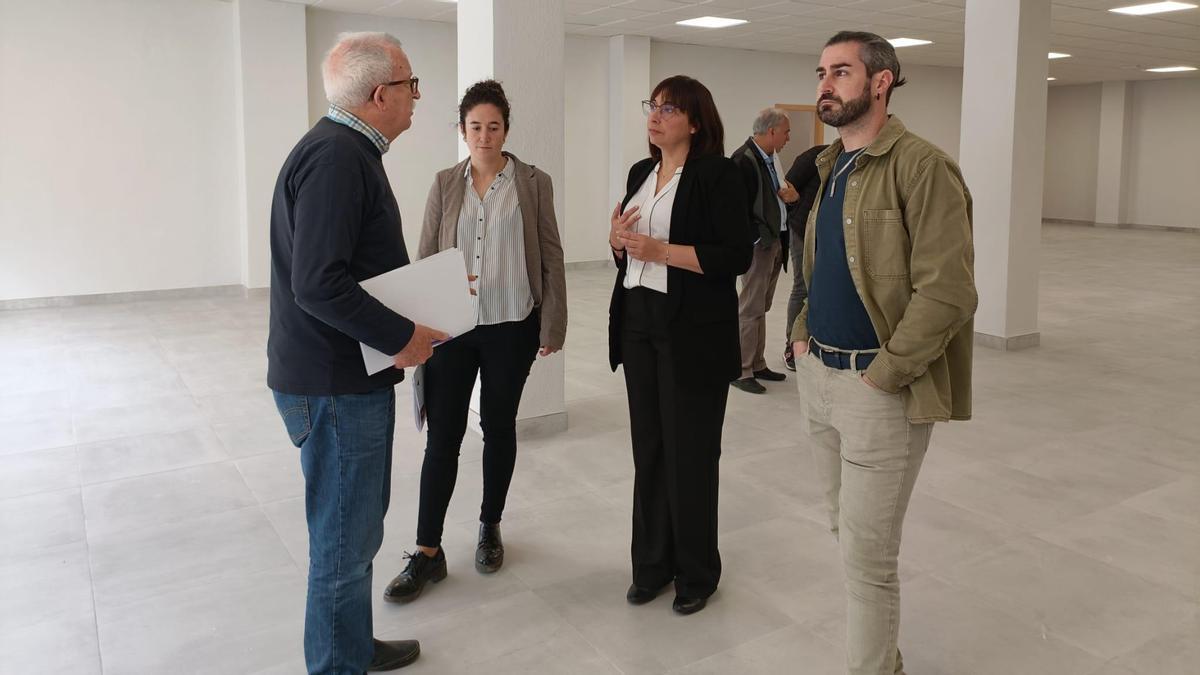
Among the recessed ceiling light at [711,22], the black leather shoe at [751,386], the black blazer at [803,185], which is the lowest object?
the black leather shoe at [751,386]

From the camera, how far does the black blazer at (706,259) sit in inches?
113

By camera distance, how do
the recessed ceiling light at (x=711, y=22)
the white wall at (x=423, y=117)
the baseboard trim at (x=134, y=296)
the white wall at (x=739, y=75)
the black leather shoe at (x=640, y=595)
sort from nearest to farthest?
the black leather shoe at (x=640, y=595)
the baseboard trim at (x=134, y=296)
the white wall at (x=423, y=117)
the recessed ceiling light at (x=711, y=22)
the white wall at (x=739, y=75)

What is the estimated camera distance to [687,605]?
3070mm

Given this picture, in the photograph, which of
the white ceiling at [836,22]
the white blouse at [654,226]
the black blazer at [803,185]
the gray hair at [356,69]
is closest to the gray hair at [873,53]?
the white blouse at [654,226]

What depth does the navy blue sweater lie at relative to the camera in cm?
210

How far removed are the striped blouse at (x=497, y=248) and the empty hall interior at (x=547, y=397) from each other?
1014mm

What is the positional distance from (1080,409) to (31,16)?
10.2 meters

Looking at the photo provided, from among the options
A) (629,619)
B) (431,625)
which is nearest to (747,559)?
(629,619)

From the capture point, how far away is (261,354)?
24.5 feet

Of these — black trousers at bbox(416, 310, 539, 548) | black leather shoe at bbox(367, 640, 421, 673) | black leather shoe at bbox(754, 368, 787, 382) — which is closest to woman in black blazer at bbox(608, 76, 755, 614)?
black trousers at bbox(416, 310, 539, 548)

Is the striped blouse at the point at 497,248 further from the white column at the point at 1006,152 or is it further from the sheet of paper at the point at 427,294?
the white column at the point at 1006,152

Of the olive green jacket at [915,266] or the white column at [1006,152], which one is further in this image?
the white column at [1006,152]

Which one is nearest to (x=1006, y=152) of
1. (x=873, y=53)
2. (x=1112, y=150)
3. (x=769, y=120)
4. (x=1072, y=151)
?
(x=769, y=120)

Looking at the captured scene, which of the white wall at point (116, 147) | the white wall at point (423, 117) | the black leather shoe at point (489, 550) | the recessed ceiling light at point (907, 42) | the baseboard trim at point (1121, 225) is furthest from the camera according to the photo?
the baseboard trim at point (1121, 225)
